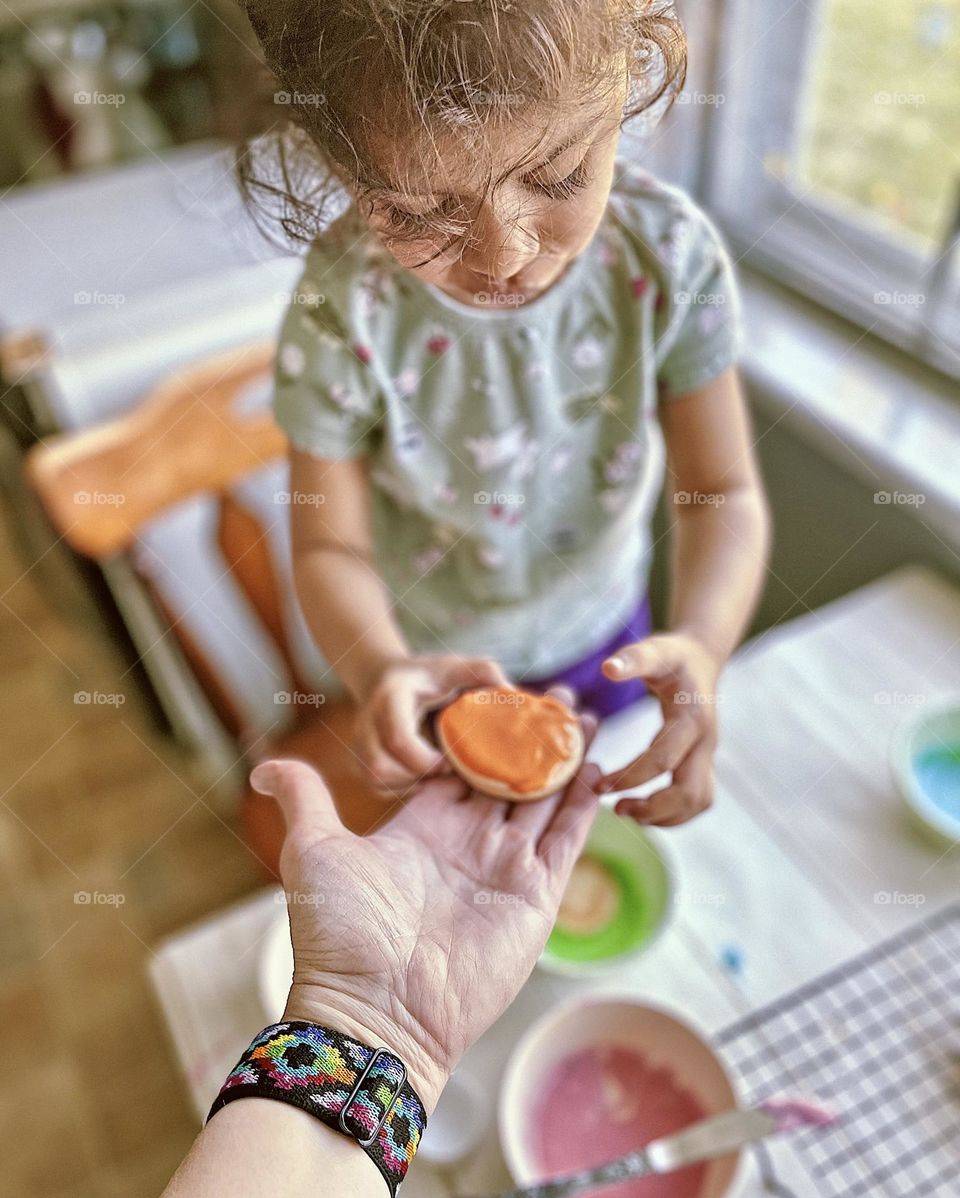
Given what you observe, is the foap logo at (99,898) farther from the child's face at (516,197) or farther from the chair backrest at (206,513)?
the child's face at (516,197)

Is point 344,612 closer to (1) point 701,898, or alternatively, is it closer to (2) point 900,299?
(1) point 701,898

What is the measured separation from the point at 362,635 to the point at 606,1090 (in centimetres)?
34

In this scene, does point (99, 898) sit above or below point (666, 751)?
below

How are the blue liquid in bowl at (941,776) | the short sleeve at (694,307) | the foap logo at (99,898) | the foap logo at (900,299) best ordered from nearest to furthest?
the short sleeve at (694,307) < the blue liquid in bowl at (941,776) < the foap logo at (900,299) < the foap logo at (99,898)

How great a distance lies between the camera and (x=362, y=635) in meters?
0.61

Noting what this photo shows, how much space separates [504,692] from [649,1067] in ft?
0.93

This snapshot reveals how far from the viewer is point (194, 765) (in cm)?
139

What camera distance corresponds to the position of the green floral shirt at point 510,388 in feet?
1.79

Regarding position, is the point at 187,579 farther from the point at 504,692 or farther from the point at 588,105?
the point at 588,105

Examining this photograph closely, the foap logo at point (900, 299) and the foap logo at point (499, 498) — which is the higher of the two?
the foap logo at point (499, 498)

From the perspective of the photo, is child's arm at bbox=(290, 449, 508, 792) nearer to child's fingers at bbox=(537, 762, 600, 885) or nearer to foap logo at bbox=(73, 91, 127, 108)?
child's fingers at bbox=(537, 762, 600, 885)

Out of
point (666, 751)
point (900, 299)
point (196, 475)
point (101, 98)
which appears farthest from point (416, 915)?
point (101, 98)

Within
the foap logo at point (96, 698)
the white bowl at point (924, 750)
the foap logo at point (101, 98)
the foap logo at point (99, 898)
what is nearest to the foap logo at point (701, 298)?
the white bowl at point (924, 750)

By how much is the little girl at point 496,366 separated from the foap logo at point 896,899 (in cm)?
28
